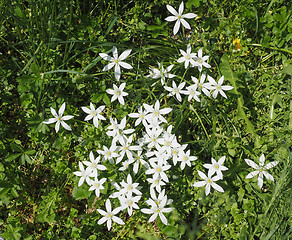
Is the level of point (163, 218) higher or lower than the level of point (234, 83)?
lower

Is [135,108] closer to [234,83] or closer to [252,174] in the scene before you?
[234,83]

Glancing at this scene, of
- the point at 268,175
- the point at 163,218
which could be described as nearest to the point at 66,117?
the point at 163,218

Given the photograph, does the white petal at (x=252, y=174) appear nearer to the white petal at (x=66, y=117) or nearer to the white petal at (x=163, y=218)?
the white petal at (x=163, y=218)

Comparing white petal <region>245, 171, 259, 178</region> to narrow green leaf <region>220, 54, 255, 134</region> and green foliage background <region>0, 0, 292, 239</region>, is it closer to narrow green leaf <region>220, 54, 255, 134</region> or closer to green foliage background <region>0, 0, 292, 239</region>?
green foliage background <region>0, 0, 292, 239</region>

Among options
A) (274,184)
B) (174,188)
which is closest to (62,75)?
(174,188)

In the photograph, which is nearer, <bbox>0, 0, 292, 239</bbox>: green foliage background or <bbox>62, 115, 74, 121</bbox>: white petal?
<bbox>62, 115, 74, 121</bbox>: white petal

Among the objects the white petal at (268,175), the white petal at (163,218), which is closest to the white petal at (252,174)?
the white petal at (268,175)

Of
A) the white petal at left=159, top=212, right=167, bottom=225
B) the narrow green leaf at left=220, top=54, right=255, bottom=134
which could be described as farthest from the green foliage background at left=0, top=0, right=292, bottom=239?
the white petal at left=159, top=212, right=167, bottom=225

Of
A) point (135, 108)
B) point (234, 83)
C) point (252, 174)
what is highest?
point (234, 83)
